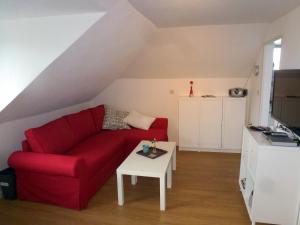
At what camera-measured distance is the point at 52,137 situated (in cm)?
288

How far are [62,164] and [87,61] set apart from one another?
1.28 meters

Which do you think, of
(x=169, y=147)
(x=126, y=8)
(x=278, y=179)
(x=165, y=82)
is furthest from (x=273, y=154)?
(x=165, y=82)

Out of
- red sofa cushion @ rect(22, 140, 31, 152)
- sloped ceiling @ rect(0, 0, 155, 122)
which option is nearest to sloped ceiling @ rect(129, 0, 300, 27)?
sloped ceiling @ rect(0, 0, 155, 122)

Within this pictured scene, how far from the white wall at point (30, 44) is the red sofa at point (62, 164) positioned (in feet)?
2.07

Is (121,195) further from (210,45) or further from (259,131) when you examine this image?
(210,45)

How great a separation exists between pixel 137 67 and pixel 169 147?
6.33ft

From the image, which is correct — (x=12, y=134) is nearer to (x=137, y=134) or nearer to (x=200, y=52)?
(x=137, y=134)

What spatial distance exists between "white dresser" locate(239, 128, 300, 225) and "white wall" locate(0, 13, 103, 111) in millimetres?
2046

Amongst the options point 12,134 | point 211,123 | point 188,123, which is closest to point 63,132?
point 12,134

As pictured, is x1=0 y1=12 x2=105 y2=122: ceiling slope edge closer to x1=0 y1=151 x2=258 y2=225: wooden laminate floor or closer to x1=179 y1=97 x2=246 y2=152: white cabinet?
x1=0 y1=151 x2=258 y2=225: wooden laminate floor

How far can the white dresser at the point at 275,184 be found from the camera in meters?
1.99

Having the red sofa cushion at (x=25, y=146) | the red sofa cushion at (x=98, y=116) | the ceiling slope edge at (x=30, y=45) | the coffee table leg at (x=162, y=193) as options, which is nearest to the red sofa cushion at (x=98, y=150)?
the red sofa cushion at (x=98, y=116)

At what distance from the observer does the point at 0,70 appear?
2389 mm

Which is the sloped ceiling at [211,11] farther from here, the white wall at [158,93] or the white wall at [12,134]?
the white wall at [12,134]
